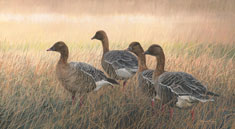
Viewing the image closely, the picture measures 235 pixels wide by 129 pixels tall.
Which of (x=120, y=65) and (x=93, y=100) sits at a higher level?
(x=120, y=65)

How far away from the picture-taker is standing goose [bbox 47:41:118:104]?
24.4 ft

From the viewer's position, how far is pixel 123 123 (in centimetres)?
641

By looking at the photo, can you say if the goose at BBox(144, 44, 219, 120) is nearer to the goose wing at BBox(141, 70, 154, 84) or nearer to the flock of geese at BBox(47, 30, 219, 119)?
the flock of geese at BBox(47, 30, 219, 119)

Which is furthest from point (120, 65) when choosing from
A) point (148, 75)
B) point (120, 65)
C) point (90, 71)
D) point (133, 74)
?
point (148, 75)

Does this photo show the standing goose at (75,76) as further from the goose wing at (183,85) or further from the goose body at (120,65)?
the goose wing at (183,85)

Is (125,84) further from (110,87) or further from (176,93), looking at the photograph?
(176,93)

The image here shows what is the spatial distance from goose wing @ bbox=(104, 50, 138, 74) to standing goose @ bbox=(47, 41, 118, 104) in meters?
1.21

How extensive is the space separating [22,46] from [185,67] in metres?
6.72

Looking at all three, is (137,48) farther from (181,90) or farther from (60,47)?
(181,90)

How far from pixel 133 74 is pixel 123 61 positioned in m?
0.48

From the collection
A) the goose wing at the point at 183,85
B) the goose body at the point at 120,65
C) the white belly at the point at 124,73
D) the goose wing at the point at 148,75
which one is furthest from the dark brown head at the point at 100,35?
the goose wing at the point at 183,85

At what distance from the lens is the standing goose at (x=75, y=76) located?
7.45 m

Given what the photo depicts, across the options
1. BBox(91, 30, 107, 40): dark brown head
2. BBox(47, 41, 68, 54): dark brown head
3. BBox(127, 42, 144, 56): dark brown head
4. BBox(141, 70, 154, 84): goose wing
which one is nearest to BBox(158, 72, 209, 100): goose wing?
BBox(141, 70, 154, 84): goose wing

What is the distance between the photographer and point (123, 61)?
9.03 m
